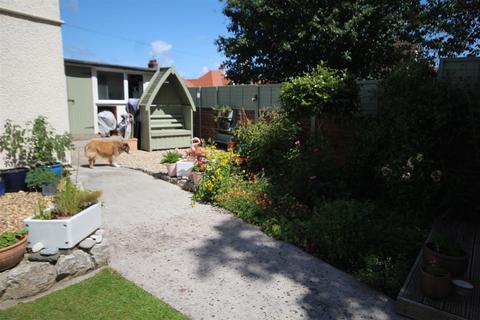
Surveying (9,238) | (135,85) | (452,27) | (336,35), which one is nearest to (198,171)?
(9,238)

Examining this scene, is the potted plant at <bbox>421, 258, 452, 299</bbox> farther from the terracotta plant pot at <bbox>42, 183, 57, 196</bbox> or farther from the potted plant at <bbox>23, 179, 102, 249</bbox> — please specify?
the terracotta plant pot at <bbox>42, 183, 57, 196</bbox>

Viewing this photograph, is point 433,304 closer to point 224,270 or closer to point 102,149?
point 224,270

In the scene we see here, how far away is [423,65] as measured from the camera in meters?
4.68

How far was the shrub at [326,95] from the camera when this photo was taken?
5.47 meters

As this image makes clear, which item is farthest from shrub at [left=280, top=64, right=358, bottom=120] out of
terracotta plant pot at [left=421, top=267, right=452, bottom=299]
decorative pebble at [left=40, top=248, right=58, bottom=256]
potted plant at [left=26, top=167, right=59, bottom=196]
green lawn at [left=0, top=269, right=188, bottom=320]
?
potted plant at [left=26, top=167, right=59, bottom=196]

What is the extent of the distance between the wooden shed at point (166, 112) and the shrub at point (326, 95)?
5.81 metres

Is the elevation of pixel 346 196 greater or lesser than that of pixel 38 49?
lesser

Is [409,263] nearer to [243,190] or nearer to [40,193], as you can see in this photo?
[243,190]

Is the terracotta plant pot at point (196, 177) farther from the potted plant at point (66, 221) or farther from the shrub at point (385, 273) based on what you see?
the shrub at point (385, 273)

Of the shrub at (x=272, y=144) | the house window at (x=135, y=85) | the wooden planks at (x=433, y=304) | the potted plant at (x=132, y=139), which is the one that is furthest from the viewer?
the house window at (x=135, y=85)

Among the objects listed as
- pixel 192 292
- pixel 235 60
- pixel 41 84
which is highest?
pixel 235 60

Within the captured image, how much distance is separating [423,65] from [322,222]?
2.72m

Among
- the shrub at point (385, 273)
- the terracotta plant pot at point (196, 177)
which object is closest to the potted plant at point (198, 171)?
the terracotta plant pot at point (196, 177)

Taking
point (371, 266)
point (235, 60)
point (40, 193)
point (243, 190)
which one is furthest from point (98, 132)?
point (371, 266)
